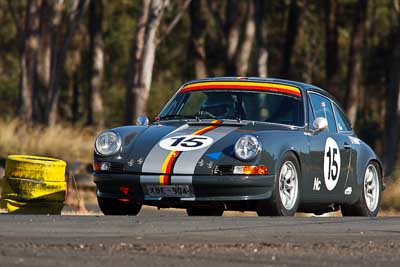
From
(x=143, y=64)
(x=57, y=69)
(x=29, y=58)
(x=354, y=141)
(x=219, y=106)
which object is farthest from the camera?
(x=29, y=58)

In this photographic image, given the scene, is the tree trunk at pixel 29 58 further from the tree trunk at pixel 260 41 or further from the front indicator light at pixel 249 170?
the front indicator light at pixel 249 170

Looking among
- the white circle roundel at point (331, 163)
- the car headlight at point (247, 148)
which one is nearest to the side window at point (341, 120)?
the white circle roundel at point (331, 163)

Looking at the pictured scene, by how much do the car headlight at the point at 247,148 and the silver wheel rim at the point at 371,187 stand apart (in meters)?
2.51

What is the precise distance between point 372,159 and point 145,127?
112 inches

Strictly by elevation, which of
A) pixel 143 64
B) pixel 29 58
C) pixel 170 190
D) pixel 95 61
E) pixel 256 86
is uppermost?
pixel 256 86

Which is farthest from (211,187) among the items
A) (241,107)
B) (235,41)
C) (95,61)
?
(95,61)

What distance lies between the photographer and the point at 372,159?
45.3ft

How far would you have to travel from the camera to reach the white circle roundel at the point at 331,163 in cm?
1274

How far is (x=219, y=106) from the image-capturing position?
41.9 ft

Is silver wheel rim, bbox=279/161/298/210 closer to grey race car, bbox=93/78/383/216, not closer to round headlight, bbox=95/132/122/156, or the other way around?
grey race car, bbox=93/78/383/216

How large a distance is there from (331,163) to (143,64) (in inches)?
764

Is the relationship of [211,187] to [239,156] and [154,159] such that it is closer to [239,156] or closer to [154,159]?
[239,156]

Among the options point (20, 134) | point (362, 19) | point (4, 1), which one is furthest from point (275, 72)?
point (20, 134)

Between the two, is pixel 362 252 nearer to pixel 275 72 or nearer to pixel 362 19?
pixel 362 19
